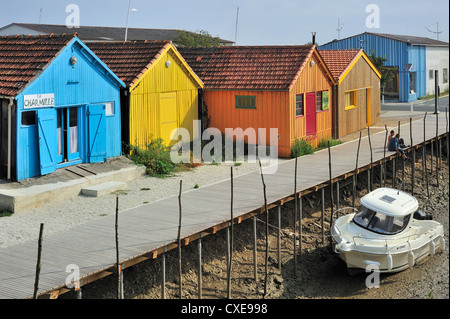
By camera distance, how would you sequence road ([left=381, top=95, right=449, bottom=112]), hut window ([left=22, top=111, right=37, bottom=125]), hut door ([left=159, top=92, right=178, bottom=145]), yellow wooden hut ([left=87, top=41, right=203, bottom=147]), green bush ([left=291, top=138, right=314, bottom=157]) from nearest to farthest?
hut window ([left=22, top=111, right=37, bottom=125]) → yellow wooden hut ([left=87, top=41, right=203, bottom=147]) → hut door ([left=159, top=92, right=178, bottom=145]) → green bush ([left=291, top=138, right=314, bottom=157]) → road ([left=381, top=95, right=449, bottom=112])

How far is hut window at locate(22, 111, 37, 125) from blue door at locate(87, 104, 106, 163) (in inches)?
85.8

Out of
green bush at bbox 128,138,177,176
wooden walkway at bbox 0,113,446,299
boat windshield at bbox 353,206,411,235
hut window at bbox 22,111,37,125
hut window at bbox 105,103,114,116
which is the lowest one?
boat windshield at bbox 353,206,411,235

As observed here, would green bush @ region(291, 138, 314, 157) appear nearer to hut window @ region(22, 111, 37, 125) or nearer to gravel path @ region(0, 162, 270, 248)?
gravel path @ region(0, 162, 270, 248)

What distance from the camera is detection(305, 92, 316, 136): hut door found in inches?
1037

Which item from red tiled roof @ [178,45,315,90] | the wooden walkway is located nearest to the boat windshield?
the wooden walkway

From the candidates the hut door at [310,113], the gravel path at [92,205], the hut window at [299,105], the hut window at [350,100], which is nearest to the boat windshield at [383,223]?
the gravel path at [92,205]

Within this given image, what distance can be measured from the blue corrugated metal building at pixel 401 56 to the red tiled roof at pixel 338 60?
13546 mm

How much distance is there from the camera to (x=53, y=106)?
19156mm

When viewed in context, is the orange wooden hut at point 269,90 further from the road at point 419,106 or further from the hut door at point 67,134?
the road at point 419,106

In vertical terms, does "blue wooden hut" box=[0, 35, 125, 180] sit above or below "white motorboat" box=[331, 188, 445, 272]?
above

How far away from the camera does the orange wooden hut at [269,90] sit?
24.9 m

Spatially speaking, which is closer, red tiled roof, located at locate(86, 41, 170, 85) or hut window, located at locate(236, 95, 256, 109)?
red tiled roof, located at locate(86, 41, 170, 85)
